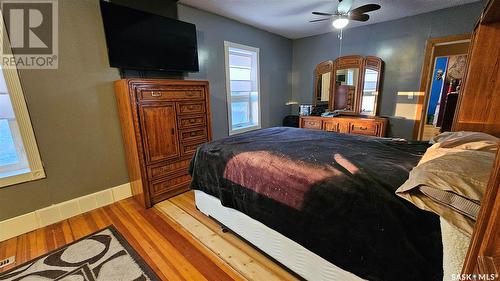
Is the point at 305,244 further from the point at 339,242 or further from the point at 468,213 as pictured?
the point at 468,213

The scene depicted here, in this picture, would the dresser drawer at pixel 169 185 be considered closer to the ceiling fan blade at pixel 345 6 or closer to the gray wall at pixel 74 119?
the gray wall at pixel 74 119

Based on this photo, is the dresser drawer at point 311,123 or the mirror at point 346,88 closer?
the mirror at point 346,88

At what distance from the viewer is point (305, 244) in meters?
1.25

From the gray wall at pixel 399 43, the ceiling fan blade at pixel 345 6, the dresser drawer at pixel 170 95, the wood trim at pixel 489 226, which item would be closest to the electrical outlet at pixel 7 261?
the dresser drawer at pixel 170 95

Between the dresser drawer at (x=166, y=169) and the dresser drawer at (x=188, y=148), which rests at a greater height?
the dresser drawer at (x=188, y=148)

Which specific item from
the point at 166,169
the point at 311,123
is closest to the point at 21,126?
the point at 166,169

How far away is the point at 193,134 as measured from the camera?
8.80 ft

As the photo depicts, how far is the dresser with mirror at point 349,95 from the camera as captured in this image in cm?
362

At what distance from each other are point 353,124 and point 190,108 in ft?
9.34

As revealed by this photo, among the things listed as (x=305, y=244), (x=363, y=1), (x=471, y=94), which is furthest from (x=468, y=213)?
(x=363, y=1)

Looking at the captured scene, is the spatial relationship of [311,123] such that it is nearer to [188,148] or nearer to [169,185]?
[188,148]

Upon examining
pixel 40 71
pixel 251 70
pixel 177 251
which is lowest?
pixel 177 251

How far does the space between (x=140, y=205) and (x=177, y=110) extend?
3.97 feet

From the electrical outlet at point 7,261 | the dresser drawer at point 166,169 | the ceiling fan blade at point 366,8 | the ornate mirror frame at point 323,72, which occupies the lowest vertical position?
the electrical outlet at point 7,261
